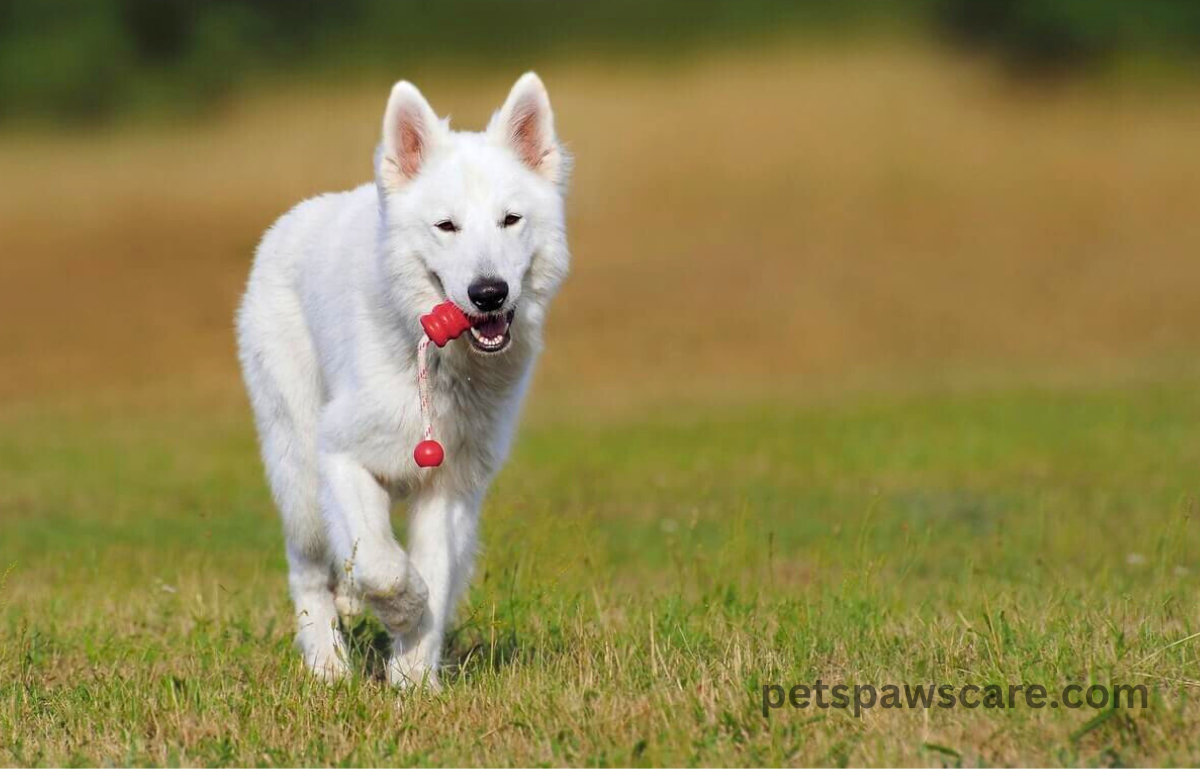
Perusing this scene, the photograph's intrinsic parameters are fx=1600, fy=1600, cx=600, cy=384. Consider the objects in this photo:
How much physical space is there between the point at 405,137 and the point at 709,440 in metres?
9.90

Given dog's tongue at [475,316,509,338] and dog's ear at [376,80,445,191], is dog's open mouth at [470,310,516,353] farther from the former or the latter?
dog's ear at [376,80,445,191]

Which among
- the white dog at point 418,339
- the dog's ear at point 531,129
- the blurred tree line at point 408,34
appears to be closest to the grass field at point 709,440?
the white dog at point 418,339

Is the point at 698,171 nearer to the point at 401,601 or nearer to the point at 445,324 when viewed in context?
the point at 445,324

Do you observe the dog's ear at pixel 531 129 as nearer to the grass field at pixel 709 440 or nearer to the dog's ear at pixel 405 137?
the dog's ear at pixel 405 137

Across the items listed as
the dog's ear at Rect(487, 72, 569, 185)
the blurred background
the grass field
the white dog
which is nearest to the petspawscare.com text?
the grass field

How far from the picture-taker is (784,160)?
99.5ft

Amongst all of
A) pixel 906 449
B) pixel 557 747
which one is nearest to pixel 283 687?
pixel 557 747

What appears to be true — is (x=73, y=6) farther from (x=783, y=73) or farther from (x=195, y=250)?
(x=783, y=73)

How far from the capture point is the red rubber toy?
231 inches

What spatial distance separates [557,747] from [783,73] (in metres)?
25.2

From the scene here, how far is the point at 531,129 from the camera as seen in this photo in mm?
6352

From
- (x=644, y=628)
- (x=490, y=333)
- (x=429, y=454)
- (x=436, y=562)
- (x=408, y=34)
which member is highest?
(x=490, y=333)

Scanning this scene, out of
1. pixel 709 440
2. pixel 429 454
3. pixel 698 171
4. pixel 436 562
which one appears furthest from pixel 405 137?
pixel 698 171

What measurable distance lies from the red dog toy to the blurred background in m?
15.5
